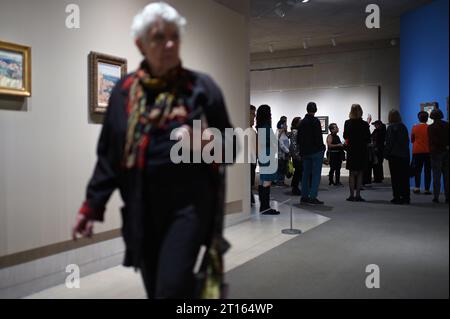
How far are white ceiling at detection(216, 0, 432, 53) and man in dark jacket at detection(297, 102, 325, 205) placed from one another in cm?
98

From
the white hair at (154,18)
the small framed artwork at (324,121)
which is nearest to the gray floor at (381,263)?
the small framed artwork at (324,121)

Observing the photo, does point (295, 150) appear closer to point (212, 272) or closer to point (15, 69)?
point (15, 69)

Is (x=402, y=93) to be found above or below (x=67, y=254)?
above

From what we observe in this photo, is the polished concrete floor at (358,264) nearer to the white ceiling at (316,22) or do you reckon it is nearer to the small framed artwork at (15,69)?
the white ceiling at (316,22)

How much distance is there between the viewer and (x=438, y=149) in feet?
6.17

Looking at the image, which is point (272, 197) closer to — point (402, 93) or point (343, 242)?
point (343, 242)

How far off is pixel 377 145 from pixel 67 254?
8.00 ft

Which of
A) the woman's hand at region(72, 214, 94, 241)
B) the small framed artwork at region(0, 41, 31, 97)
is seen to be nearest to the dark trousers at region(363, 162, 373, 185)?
the woman's hand at region(72, 214, 94, 241)

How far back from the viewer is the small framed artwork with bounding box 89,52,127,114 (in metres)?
3.80

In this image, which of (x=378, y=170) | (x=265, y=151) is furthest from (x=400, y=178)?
(x=265, y=151)

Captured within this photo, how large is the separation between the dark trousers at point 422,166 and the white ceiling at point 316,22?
59 centimetres

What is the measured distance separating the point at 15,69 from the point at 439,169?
270 centimetres
